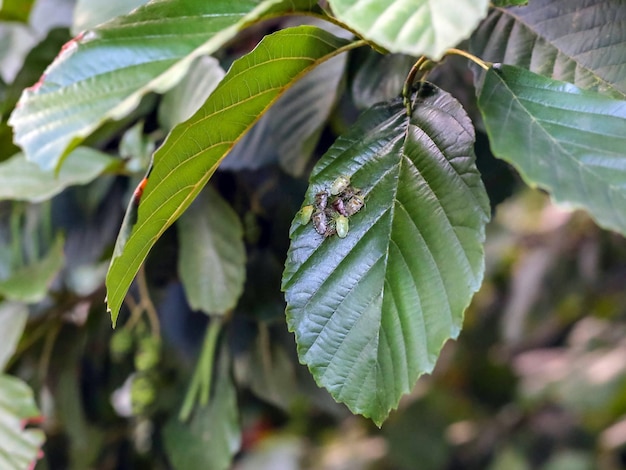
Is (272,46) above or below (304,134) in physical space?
above

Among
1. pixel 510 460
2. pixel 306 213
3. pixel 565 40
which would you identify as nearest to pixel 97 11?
pixel 306 213

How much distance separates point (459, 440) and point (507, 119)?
1.53 meters

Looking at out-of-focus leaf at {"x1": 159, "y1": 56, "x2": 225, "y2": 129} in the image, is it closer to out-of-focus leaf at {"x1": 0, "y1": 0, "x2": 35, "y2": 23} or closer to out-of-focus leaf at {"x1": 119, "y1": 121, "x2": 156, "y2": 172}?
out-of-focus leaf at {"x1": 119, "y1": 121, "x2": 156, "y2": 172}

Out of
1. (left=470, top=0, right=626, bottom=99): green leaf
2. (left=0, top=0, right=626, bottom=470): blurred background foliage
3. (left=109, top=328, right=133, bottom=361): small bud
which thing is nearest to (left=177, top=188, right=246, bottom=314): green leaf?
(left=0, top=0, right=626, bottom=470): blurred background foliage

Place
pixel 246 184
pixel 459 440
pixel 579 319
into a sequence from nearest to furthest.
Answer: pixel 246 184 → pixel 459 440 → pixel 579 319

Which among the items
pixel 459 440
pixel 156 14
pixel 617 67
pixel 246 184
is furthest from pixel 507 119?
pixel 459 440

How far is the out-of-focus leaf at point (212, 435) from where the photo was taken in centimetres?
84

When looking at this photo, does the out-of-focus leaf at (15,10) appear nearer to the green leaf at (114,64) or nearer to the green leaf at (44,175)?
the green leaf at (44,175)

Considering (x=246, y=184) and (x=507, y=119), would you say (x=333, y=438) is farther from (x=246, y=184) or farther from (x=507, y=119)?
(x=507, y=119)

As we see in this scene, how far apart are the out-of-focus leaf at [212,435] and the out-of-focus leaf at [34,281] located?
25cm

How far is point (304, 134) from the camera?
0.75 meters

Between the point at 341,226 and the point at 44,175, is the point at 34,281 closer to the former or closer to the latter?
the point at 44,175

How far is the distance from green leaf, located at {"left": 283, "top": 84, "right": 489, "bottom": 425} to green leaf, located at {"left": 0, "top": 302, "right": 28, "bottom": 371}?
0.51 m

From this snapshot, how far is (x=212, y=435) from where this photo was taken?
860 mm
